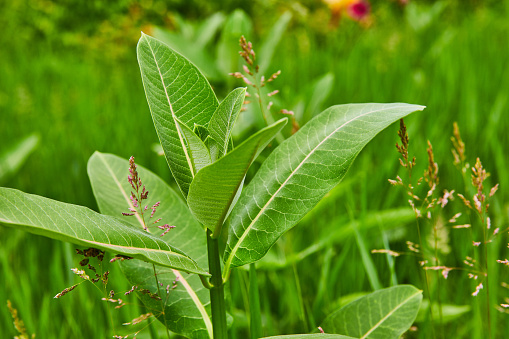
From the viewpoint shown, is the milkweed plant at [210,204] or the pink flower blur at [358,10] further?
the pink flower blur at [358,10]

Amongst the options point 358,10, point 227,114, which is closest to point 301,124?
point 227,114

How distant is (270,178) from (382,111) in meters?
0.17

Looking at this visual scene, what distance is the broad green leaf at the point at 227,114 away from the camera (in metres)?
0.60

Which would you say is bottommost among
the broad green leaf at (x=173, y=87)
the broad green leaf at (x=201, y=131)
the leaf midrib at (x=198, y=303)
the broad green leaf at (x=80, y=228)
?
the leaf midrib at (x=198, y=303)

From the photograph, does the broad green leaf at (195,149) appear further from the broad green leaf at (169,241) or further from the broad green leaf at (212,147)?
the broad green leaf at (169,241)

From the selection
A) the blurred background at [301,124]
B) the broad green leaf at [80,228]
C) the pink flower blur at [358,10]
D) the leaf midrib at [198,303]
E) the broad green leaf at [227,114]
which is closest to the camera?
the broad green leaf at [80,228]

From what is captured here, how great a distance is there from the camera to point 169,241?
30.4 inches

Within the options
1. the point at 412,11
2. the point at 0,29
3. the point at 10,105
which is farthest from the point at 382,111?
the point at 0,29

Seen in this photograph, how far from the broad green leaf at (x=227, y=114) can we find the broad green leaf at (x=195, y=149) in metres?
0.03

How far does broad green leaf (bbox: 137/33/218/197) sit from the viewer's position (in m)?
0.67

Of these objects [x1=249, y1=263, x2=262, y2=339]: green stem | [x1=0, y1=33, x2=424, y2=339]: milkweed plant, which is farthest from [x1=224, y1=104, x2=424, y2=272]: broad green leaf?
[x1=249, y1=263, x2=262, y2=339]: green stem

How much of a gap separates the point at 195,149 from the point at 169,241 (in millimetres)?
221

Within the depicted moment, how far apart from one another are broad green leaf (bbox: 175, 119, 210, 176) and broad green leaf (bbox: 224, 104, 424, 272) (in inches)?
3.7

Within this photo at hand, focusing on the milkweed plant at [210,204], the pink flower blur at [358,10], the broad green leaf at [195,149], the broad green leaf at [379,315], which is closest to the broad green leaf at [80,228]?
the milkweed plant at [210,204]
